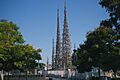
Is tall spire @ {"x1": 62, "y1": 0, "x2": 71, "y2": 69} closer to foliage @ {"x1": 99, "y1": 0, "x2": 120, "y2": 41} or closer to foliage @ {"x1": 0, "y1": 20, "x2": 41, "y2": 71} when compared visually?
foliage @ {"x1": 0, "y1": 20, "x2": 41, "y2": 71}

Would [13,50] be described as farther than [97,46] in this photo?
No

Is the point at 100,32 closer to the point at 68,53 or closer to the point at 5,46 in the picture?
the point at 5,46

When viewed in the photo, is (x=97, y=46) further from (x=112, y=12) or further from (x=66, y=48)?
(x=66, y=48)

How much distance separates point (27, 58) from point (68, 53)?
63.8 meters

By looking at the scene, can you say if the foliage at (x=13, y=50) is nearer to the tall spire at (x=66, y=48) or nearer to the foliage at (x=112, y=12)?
the foliage at (x=112, y=12)

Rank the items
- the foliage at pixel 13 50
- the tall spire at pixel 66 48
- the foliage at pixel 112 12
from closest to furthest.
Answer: the foliage at pixel 112 12 → the foliage at pixel 13 50 → the tall spire at pixel 66 48

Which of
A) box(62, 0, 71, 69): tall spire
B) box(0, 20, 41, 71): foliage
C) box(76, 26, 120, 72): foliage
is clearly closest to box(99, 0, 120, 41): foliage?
box(76, 26, 120, 72): foliage

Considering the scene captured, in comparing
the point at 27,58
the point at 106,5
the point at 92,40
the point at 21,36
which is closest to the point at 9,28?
the point at 21,36

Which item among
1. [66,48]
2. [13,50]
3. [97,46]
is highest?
[66,48]

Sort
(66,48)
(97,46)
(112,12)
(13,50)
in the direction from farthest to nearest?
(66,48), (97,46), (13,50), (112,12)

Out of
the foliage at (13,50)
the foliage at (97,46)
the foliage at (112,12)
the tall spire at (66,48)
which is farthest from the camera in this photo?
the tall spire at (66,48)

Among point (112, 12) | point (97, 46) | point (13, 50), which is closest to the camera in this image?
point (112, 12)

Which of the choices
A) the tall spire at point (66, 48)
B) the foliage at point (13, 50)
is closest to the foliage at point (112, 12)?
the foliage at point (13, 50)

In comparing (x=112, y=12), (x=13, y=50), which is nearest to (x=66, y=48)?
(x=13, y=50)
